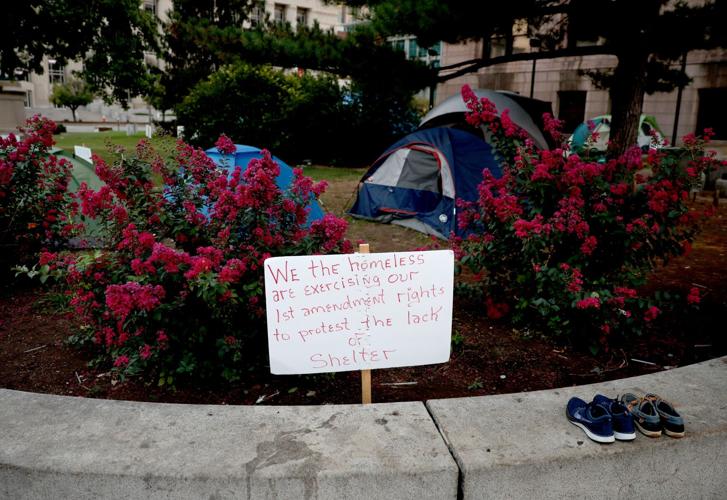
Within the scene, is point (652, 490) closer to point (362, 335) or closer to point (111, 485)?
point (362, 335)

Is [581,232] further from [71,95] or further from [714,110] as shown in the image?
[71,95]

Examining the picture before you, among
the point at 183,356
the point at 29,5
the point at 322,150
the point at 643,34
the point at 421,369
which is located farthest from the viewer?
the point at 322,150

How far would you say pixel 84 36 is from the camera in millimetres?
13156

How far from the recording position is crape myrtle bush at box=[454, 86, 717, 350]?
317 centimetres

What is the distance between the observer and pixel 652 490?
6.77 ft

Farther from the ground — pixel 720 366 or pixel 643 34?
pixel 643 34

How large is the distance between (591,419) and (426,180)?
647 centimetres

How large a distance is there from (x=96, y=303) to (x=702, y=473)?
277 cm

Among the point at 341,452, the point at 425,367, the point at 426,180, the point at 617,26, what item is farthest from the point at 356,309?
the point at 426,180

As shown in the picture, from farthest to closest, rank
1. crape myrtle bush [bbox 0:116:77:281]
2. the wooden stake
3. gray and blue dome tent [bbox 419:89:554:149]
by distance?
gray and blue dome tent [bbox 419:89:554:149] → crape myrtle bush [bbox 0:116:77:281] → the wooden stake

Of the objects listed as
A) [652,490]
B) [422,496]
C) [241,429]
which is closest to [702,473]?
[652,490]

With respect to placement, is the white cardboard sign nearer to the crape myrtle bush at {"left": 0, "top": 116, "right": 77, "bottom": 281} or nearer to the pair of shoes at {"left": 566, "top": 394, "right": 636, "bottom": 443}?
the pair of shoes at {"left": 566, "top": 394, "right": 636, "bottom": 443}

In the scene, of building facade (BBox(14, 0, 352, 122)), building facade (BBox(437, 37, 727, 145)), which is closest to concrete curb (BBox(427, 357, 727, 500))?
building facade (BBox(437, 37, 727, 145))

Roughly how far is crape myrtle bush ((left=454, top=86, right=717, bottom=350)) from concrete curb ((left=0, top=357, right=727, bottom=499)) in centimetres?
94
